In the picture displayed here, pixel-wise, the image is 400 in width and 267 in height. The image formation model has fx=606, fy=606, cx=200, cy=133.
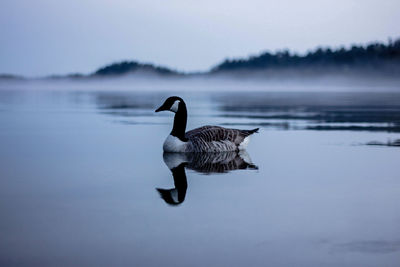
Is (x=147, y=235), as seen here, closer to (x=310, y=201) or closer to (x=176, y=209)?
(x=176, y=209)

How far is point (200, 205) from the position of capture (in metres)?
6.98

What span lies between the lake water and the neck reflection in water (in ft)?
0.11

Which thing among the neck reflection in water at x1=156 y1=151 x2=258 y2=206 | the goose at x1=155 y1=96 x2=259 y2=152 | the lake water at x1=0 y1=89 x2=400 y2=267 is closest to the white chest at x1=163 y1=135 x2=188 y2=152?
the goose at x1=155 y1=96 x2=259 y2=152

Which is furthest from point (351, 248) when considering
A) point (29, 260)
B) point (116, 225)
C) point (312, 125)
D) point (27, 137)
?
point (312, 125)

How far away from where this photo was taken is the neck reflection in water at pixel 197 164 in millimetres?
7924

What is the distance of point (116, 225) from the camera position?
6.05 m

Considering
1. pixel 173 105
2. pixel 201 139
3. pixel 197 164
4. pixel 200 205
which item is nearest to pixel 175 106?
pixel 173 105

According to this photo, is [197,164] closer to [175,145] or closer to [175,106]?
[175,145]

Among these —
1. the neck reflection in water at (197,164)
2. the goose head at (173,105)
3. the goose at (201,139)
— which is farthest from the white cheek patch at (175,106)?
the neck reflection in water at (197,164)

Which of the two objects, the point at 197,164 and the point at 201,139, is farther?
the point at 201,139

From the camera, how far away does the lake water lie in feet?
16.8

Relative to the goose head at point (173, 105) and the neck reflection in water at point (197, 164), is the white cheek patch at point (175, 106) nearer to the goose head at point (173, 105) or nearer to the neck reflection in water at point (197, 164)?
the goose head at point (173, 105)

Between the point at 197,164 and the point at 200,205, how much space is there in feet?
11.5

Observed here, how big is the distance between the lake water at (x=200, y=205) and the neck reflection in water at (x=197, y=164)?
0.03 m
